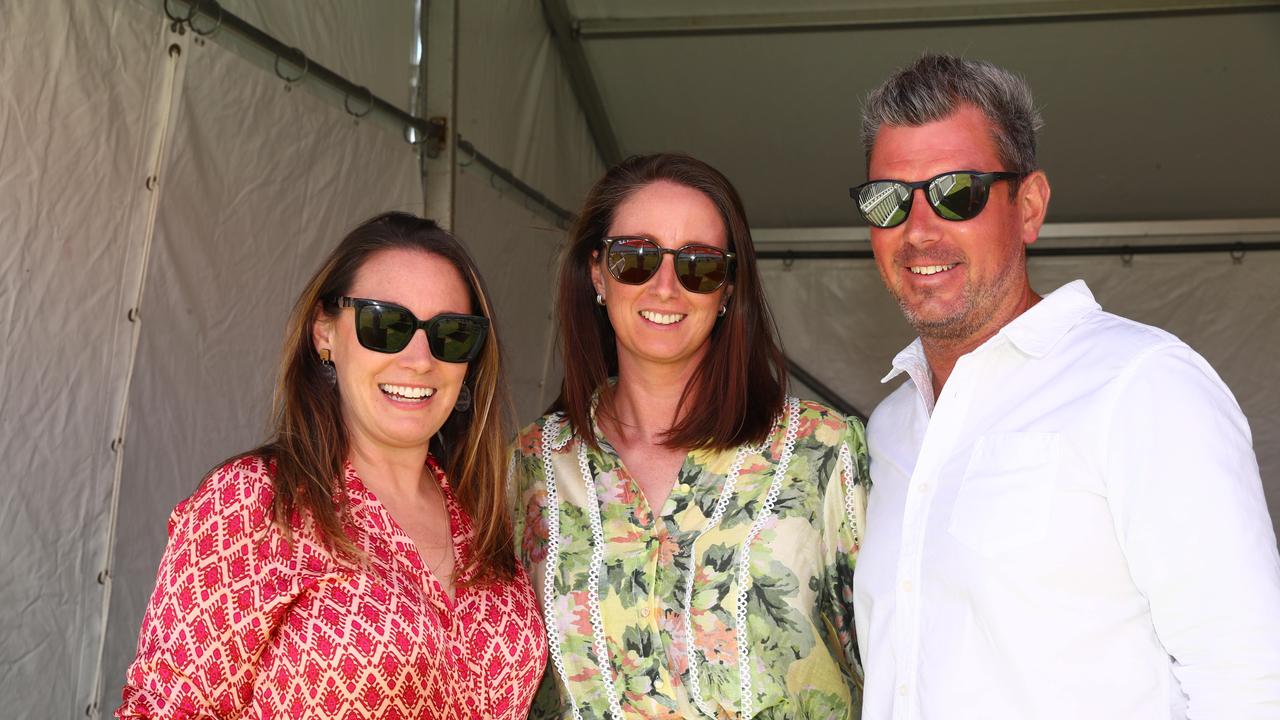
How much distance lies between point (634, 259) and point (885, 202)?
0.49 metres

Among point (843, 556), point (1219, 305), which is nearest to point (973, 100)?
point (843, 556)

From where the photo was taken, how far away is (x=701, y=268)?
6.56 ft

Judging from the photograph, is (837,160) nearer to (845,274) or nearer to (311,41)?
(845,274)

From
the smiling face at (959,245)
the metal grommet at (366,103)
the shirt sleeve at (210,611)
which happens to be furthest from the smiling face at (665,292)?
the metal grommet at (366,103)

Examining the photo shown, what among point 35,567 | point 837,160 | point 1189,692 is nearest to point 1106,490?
point 1189,692

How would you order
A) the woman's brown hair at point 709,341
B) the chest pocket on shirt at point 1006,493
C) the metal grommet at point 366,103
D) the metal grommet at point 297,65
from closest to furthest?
the chest pocket on shirt at point 1006,493 < the woman's brown hair at point 709,341 < the metal grommet at point 297,65 < the metal grommet at point 366,103

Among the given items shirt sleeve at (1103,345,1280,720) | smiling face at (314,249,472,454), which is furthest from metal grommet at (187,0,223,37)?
shirt sleeve at (1103,345,1280,720)

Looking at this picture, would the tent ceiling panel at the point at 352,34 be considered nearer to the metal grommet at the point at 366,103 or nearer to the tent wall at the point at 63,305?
the metal grommet at the point at 366,103

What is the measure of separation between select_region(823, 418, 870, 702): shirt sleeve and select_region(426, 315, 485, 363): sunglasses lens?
2.23 feet

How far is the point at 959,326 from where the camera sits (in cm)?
171

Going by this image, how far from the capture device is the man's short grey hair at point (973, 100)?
1710mm

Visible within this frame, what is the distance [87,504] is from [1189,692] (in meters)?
2.00

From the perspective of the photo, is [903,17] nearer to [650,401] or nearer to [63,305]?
[650,401]

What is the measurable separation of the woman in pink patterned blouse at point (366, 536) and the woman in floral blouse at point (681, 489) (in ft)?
0.43
